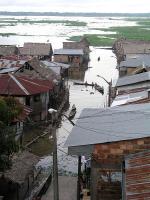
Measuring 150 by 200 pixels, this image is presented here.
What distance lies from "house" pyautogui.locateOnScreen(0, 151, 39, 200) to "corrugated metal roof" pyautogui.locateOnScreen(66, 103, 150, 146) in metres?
3.36

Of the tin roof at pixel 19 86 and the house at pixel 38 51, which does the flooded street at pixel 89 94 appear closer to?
the tin roof at pixel 19 86

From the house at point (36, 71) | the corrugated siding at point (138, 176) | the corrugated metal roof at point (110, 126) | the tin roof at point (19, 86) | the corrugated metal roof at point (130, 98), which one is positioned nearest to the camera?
the corrugated siding at point (138, 176)

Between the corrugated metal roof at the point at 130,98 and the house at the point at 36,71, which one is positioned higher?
the corrugated metal roof at the point at 130,98

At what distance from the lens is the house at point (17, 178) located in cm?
1747

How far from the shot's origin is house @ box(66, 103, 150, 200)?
550 inches

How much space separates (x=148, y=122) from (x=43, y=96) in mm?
17897

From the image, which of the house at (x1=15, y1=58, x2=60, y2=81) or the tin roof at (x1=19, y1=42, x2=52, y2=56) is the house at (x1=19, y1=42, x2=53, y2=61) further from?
the house at (x1=15, y1=58, x2=60, y2=81)

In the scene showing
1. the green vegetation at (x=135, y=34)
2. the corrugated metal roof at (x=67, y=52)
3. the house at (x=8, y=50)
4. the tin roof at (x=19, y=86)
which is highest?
the tin roof at (x=19, y=86)

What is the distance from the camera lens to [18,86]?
3008 cm

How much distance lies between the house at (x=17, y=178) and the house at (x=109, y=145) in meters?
3.49

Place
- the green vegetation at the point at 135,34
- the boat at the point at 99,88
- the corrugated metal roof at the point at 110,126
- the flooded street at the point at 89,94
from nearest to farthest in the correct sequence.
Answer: the corrugated metal roof at the point at 110,126 → the flooded street at the point at 89,94 → the boat at the point at 99,88 → the green vegetation at the point at 135,34

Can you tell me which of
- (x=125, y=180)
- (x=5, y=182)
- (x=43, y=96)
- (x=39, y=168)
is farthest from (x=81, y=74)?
(x=125, y=180)

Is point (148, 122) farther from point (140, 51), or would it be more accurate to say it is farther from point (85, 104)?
point (140, 51)

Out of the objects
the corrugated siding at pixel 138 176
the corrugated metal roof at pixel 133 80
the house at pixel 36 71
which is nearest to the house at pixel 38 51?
the house at pixel 36 71
